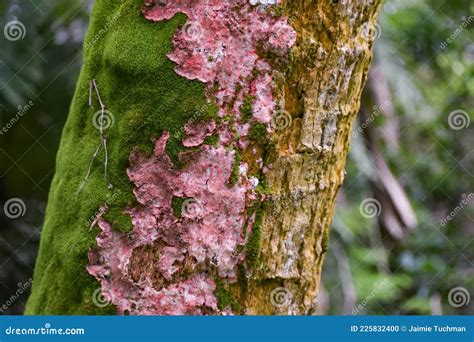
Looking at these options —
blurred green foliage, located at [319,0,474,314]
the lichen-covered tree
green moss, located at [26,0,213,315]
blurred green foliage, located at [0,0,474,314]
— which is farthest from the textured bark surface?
blurred green foliage, located at [319,0,474,314]

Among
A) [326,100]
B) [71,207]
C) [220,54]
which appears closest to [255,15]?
[220,54]

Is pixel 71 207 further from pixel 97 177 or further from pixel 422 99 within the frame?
pixel 422 99

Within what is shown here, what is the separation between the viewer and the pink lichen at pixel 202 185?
142 centimetres

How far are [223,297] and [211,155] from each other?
338 millimetres

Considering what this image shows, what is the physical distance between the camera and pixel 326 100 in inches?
59.6

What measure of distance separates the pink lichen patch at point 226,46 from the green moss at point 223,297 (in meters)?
0.40

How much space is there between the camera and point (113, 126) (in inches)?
59.7

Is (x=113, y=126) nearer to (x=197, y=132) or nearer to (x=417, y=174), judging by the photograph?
(x=197, y=132)

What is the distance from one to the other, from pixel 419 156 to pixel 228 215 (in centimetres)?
338

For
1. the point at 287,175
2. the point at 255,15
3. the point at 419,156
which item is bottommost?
the point at 287,175

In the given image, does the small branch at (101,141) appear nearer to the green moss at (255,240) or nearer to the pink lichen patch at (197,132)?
the pink lichen patch at (197,132)

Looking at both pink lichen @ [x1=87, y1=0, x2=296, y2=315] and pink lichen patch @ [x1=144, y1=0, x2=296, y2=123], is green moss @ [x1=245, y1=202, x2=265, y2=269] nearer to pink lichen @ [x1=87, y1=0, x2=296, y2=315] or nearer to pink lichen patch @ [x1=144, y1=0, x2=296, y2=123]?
pink lichen @ [x1=87, y1=0, x2=296, y2=315]

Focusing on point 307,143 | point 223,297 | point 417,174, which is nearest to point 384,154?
point 417,174

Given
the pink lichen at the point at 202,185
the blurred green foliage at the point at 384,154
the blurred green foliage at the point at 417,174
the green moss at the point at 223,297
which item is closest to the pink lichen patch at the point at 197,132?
the pink lichen at the point at 202,185
